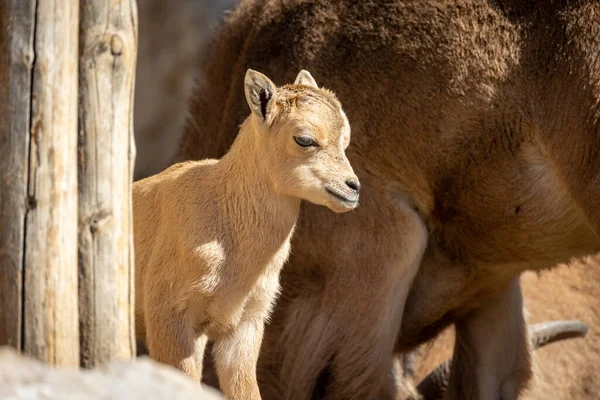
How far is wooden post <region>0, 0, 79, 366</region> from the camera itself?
10.3 ft

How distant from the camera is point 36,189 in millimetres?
3148

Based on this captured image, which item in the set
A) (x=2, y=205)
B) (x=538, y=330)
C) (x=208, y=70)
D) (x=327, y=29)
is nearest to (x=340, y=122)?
(x=2, y=205)

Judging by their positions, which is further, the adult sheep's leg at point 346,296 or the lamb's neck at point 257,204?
the adult sheep's leg at point 346,296

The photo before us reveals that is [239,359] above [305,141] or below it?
below

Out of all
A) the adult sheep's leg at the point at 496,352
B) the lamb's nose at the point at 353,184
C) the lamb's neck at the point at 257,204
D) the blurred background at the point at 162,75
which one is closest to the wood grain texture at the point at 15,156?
the lamb's neck at the point at 257,204

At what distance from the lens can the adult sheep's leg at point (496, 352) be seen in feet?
20.7

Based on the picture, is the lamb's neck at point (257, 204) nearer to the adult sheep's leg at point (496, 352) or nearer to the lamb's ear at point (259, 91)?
the lamb's ear at point (259, 91)

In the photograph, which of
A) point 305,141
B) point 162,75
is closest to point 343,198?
point 305,141

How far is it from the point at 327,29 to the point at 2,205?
2.75 metres

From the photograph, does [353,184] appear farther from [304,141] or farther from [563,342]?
[563,342]

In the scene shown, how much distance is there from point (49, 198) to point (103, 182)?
201mm

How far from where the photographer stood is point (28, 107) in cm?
316

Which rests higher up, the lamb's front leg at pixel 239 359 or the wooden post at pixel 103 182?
the wooden post at pixel 103 182

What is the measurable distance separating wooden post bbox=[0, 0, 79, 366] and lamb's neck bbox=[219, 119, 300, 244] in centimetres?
95
